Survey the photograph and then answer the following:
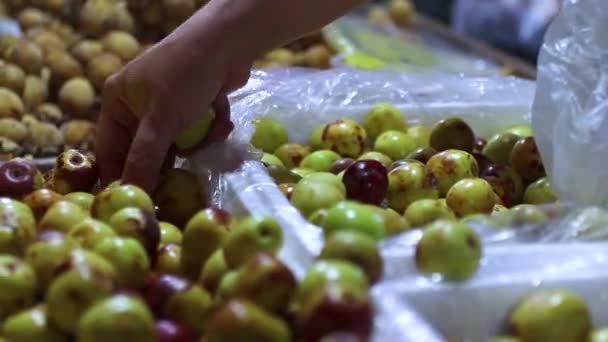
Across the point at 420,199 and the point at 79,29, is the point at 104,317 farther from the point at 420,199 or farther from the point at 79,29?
the point at 79,29

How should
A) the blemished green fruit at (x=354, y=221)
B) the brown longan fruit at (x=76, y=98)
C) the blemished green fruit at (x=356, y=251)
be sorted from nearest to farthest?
the blemished green fruit at (x=356, y=251) → the blemished green fruit at (x=354, y=221) → the brown longan fruit at (x=76, y=98)

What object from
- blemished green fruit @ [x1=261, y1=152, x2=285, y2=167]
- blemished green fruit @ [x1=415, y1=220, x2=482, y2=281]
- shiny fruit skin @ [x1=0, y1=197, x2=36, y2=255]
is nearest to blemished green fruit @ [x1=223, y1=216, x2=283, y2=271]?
blemished green fruit @ [x1=415, y1=220, x2=482, y2=281]

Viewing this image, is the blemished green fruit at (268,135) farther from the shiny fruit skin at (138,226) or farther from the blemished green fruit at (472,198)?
the shiny fruit skin at (138,226)

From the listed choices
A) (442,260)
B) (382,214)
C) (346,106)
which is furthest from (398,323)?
(346,106)

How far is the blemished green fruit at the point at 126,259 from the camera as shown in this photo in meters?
1.07

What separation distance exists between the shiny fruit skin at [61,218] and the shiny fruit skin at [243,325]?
0.37 m

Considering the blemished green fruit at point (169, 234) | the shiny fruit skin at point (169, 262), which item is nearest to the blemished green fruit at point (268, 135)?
the blemished green fruit at point (169, 234)

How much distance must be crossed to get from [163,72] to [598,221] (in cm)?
69

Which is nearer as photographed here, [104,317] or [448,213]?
[104,317]

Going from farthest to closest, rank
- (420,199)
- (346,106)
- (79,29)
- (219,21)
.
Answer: (79,29), (346,106), (420,199), (219,21)

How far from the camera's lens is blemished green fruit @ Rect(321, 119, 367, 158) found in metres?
1.89

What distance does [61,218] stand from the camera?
4.08 feet

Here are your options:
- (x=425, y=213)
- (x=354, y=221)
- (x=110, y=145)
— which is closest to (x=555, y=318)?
(x=354, y=221)

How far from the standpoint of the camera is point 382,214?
125cm
